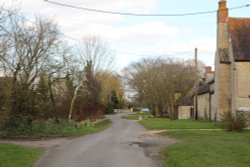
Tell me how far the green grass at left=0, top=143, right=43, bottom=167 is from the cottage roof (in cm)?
2529

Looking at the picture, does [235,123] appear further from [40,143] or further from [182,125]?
[40,143]

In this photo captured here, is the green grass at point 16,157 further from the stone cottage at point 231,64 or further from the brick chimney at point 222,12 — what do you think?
the brick chimney at point 222,12

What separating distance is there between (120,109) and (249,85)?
2836 inches

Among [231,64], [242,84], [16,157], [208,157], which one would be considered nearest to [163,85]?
[231,64]

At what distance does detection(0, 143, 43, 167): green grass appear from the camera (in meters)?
14.9

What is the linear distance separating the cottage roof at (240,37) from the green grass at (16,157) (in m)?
25.3

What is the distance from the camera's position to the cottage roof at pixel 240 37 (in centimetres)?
3959

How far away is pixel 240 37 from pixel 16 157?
30.2 meters

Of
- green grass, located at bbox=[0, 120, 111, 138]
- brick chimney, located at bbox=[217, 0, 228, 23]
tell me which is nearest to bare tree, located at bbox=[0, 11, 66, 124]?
green grass, located at bbox=[0, 120, 111, 138]

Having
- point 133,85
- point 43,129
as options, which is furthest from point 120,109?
point 43,129

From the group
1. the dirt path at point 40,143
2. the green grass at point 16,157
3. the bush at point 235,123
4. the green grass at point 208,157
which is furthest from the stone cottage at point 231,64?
the green grass at point 16,157

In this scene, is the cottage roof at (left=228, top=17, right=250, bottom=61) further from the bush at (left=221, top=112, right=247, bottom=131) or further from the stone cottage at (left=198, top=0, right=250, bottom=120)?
the bush at (left=221, top=112, right=247, bottom=131)

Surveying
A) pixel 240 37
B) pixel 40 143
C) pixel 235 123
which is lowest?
pixel 40 143

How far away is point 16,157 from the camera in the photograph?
54.0 feet
